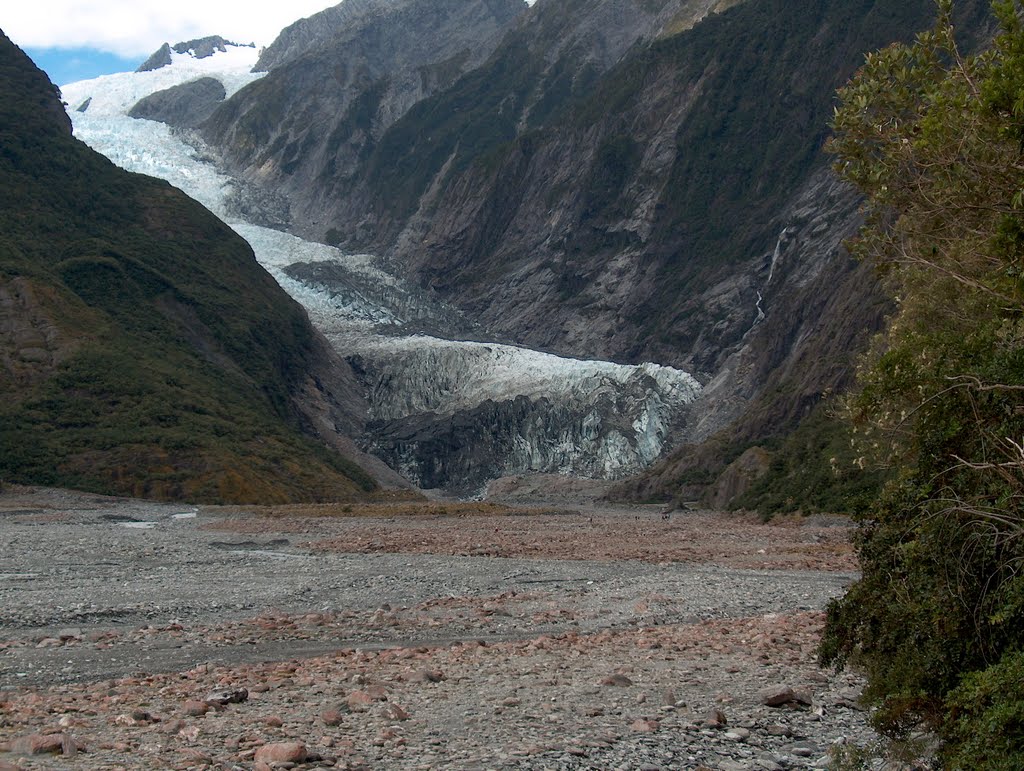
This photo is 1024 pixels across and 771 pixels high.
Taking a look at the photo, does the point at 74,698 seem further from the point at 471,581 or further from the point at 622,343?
the point at 622,343

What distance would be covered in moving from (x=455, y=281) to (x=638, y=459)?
63519 millimetres

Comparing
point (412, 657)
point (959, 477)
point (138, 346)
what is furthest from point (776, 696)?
point (138, 346)

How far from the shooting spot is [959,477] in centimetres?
962

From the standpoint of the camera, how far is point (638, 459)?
10150 cm

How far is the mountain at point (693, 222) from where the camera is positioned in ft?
308

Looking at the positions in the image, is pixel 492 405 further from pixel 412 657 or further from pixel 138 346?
pixel 412 657

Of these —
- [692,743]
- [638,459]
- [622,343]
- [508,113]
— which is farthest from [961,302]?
[508,113]

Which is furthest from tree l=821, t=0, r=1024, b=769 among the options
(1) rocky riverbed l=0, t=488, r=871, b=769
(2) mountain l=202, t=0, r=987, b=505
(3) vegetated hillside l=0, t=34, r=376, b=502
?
(2) mountain l=202, t=0, r=987, b=505

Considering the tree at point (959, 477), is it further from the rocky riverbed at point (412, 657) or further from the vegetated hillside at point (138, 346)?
the vegetated hillside at point (138, 346)

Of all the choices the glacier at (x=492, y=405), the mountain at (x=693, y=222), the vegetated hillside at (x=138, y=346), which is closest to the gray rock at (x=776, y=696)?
the vegetated hillside at (x=138, y=346)

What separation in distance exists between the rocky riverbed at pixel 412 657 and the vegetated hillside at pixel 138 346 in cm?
2674

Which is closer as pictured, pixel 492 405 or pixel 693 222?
pixel 492 405

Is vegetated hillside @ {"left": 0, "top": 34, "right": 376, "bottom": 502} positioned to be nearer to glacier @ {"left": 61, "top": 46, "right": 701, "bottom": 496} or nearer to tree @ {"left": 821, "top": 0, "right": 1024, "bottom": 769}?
glacier @ {"left": 61, "top": 46, "right": 701, "bottom": 496}

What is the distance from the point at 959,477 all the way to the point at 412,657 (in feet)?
27.7
